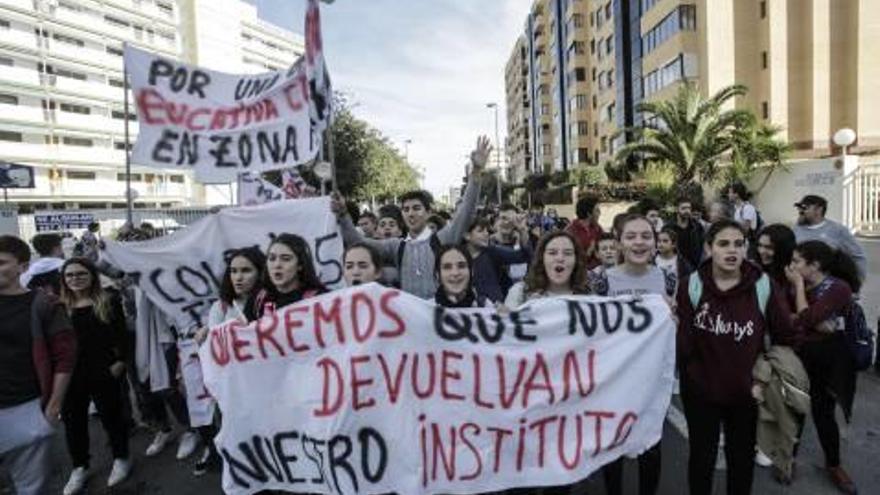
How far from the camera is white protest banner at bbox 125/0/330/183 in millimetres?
5895

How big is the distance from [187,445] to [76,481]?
0.82 metres

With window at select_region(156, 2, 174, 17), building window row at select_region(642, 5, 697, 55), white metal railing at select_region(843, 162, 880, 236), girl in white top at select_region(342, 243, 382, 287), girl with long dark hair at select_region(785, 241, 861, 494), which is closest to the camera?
girl in white top at select_region(342, 243, 382, 287)

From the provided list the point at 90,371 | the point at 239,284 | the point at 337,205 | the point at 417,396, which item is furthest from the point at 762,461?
the point at 90,371

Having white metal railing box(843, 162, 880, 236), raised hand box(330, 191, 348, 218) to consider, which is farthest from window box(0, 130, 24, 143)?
raised hand box(330, 191, 348, 218)

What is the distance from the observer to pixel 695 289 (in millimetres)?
3559

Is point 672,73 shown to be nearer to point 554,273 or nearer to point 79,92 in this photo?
point 554,273

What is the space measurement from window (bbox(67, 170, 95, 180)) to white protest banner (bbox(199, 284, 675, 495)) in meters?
56.2

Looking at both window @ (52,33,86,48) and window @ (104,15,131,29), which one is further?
window @ (104,15,131,29)

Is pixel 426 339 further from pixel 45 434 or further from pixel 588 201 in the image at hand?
pixel 588 201

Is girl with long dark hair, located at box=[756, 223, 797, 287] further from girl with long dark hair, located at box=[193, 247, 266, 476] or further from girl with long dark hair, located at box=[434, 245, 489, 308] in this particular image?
girl with long dark hair, located at box=[193, 247, 266, 476]

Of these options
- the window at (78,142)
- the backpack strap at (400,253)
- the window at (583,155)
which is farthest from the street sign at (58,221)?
the window at (583,155)

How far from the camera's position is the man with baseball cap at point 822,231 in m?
5.31

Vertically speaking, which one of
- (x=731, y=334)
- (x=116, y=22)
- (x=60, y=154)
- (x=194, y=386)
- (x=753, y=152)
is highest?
(x=116, y=22)

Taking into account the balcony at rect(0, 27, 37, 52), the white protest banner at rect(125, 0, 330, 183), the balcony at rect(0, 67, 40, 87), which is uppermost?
the balcony at rect(0, 27, 37, 52)
